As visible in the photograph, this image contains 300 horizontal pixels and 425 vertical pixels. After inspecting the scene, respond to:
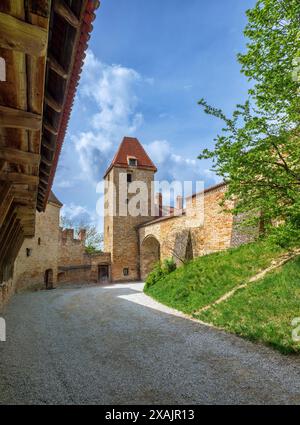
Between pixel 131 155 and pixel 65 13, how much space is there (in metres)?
26.1

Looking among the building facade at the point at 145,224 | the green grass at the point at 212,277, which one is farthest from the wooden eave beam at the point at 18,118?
the building facade at the point at 145,224

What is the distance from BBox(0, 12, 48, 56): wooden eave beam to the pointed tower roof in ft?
80.5

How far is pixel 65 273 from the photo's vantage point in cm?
2245

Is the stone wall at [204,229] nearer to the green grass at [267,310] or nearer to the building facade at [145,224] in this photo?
the building facade at [145,224]

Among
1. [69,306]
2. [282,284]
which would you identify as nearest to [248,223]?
[282,284]

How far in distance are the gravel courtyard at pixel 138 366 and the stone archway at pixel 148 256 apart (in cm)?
1621

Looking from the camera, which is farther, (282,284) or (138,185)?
(138,185)

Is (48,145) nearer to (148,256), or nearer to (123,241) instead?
(148,256)

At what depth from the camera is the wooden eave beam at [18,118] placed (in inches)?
103

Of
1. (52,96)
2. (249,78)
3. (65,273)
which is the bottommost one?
(65,273)
